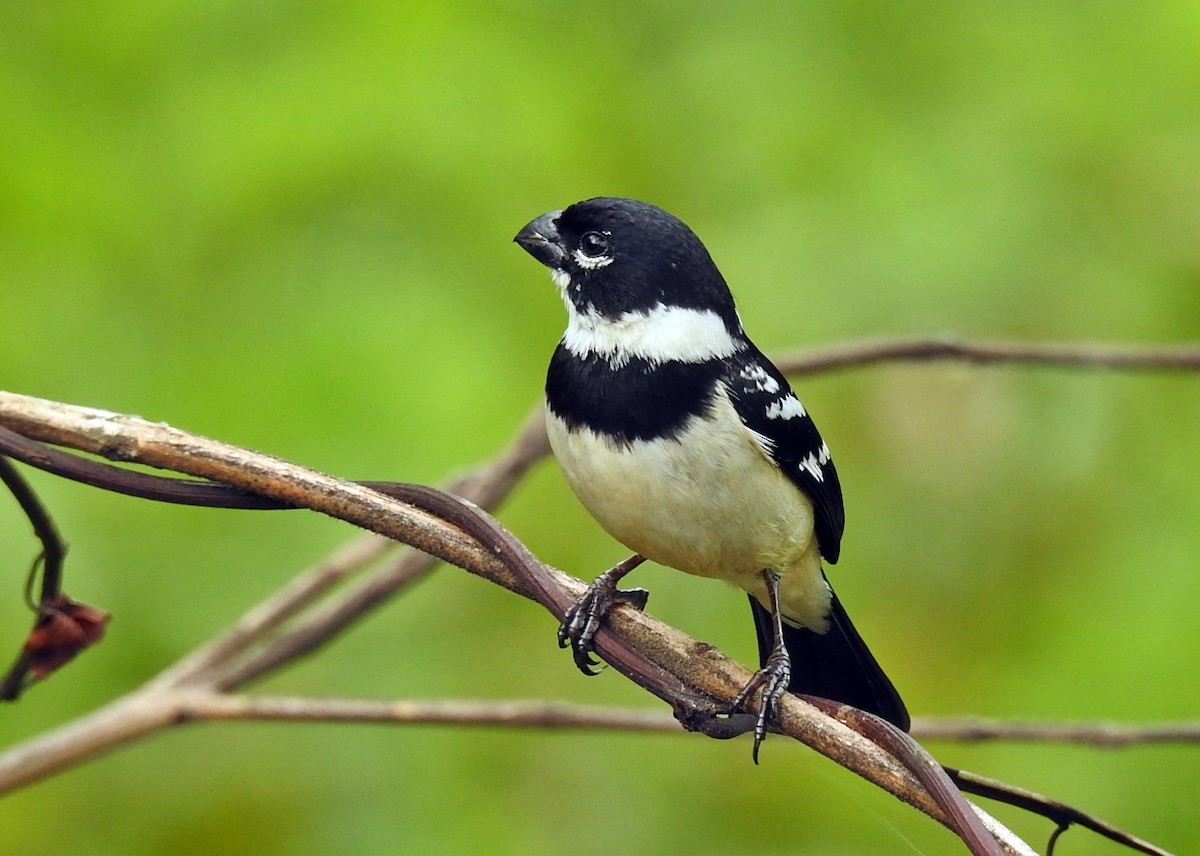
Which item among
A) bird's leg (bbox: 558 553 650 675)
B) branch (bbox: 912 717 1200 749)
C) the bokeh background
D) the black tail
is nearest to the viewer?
bird's leg (bbox: 558 553 650 675)

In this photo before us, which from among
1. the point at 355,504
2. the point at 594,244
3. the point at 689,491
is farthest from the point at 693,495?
the point at 355,504

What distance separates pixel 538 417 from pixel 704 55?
5.36 ft

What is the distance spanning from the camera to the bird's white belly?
2156 millimetres

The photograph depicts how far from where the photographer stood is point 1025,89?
3879 millimetres

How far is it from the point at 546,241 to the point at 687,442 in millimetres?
571

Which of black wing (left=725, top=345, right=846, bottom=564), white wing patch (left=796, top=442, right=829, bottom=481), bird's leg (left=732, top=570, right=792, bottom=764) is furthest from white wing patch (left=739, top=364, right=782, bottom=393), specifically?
bird's leg (left=732, top=570, right=792, bottom=764)

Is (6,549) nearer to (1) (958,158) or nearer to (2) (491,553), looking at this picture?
(2) (491,553)

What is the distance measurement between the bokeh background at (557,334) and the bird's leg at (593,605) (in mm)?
550

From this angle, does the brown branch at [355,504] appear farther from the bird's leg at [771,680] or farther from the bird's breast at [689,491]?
the bird's breast at [689,491]

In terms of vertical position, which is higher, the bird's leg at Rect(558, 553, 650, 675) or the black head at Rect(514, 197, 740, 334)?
the black head at Rect(514, 197, 740, 334)

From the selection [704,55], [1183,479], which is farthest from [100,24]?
[1183,479]

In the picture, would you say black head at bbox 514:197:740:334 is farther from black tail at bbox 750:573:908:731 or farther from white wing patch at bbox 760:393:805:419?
black tail at bbox 750:573:908:731

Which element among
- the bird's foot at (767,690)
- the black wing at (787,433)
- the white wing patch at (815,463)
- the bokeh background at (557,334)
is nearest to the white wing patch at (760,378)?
the black wing at (787,433)

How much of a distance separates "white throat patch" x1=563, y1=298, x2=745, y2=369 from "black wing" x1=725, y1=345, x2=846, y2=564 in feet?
0.16
